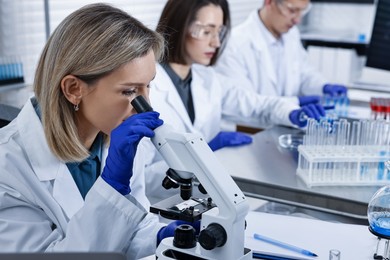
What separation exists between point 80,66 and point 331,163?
1.02 m

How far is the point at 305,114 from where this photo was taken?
2789 mm

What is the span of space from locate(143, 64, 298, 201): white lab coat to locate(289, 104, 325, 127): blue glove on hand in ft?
0.23

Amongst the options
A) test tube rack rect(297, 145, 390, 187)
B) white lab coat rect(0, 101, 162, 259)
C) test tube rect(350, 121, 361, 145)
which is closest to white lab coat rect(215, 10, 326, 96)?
test tube rect(350, 121, 361, 145)

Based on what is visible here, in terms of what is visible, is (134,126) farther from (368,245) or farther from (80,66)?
(368,245)

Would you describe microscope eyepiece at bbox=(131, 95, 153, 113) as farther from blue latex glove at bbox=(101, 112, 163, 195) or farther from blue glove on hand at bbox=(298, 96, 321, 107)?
blue glove on hand at bbox=(298, 96, 321, 107)

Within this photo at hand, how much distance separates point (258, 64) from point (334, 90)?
0.52 metres

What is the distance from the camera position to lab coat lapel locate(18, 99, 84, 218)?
5.03 feet

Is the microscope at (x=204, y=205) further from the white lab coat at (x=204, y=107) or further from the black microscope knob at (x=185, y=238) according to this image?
the white lab coat at (x=204, y=107)

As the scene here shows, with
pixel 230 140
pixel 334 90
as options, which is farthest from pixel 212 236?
pixel 334 90

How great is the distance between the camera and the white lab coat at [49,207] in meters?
1.42

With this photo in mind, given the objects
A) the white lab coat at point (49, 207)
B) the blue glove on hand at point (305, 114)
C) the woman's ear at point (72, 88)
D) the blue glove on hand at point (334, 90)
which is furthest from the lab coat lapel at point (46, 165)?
the blue glove on hand at point (334, 90)

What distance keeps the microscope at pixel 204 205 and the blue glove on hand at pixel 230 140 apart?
4.27 ft

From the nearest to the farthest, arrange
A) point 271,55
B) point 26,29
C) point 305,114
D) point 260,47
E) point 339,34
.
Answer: point 305,114 < point 26,29 < point 260,47 < point 271,55 < point 339,34

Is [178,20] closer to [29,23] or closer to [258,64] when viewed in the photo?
[29,23]
